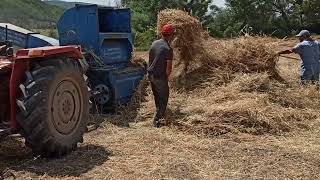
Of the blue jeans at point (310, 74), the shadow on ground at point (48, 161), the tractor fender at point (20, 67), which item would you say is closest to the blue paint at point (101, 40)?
the shadow on ground at point (48, 161)

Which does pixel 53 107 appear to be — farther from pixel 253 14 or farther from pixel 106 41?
pixel 253 14

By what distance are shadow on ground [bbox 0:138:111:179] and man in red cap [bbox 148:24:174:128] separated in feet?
5.65

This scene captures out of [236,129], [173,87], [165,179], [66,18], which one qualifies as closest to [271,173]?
[165,179]

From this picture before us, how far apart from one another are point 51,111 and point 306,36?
6.42m

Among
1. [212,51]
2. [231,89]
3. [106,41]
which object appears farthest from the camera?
[212,51]

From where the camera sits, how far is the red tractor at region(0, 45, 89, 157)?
5824mm

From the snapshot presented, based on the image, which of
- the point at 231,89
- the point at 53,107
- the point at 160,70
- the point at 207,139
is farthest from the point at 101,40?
the point at 53,107

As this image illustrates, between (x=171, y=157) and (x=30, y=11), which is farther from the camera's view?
(x=30, y=11)

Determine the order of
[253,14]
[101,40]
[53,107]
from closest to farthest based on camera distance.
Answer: [53,107] → [101,40] → [253,14]

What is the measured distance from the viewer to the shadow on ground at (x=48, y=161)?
19.0 feet

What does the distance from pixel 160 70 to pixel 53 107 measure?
2.74 metres

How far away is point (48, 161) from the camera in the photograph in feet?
20.2

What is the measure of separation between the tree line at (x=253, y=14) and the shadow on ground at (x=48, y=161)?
22.2 m

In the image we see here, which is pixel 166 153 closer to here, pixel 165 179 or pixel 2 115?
pixel 165 179
